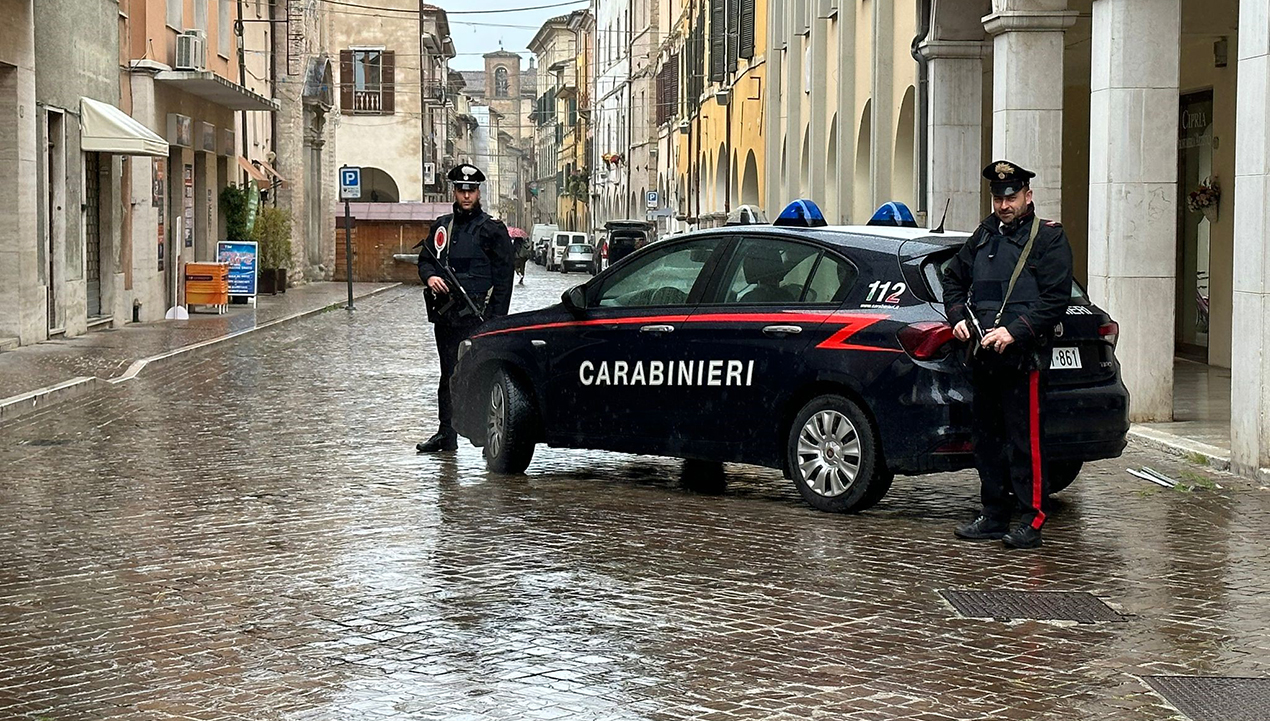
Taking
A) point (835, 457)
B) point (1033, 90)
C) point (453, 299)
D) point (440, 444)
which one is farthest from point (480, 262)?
point (1033, 90)

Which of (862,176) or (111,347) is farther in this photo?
(862,176)

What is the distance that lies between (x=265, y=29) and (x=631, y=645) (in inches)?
1584

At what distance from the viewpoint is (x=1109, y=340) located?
932cm

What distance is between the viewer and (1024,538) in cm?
832

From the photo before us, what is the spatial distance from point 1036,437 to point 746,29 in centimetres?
3241

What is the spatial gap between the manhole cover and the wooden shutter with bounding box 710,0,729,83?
36113 millimetres

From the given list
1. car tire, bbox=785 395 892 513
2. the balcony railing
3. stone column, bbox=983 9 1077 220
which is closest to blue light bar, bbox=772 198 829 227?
car tire, bbox=785 395 892 513

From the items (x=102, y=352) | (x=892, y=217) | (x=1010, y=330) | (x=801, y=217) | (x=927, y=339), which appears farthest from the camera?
(x=102, y=352)

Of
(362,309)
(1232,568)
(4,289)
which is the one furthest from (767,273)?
(362,309)

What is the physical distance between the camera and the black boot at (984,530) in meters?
8.54

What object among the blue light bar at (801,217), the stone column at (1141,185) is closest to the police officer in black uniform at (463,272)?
the blue light bar at (801,217)

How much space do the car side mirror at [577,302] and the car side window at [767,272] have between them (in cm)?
96

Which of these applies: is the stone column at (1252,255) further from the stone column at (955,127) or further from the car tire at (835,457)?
the stone column at (955,127)

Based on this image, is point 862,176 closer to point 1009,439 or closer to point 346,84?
point 1009,439
